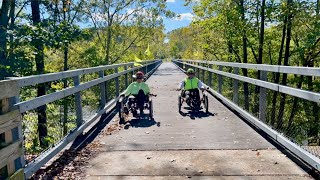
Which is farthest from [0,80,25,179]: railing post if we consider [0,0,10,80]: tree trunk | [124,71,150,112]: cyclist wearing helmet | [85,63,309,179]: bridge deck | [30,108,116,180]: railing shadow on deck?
[0,0,10,80]: tree trunk

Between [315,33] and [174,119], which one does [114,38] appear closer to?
[315,33]

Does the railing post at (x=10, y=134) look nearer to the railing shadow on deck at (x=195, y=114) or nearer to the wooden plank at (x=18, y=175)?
the wooden plank at (x=18, y=175)

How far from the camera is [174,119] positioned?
7398 millimetres

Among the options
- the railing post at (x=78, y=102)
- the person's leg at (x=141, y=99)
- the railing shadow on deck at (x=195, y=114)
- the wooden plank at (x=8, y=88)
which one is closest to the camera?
the wooden plank at (x=8, y=88)

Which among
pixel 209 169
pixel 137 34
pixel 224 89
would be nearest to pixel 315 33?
pixel 224 89

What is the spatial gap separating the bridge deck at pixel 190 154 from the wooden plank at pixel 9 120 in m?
1.21

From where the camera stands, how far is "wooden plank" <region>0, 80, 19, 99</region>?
9.09ft

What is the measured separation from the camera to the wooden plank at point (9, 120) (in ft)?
8.87

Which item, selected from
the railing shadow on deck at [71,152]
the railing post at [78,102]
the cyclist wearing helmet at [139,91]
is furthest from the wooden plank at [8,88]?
the cyclist wearing helmet at [139,91]

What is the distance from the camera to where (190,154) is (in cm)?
464

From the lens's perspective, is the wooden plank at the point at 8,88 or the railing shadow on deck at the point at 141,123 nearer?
the wooden plank at the point at 8,88

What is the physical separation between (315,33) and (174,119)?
1052 cm

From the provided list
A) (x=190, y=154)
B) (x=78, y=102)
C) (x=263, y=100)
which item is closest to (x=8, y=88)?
(x=78, y=102)

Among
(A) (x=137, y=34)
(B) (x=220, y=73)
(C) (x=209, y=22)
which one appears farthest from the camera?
(A) (x=137, y=34)
